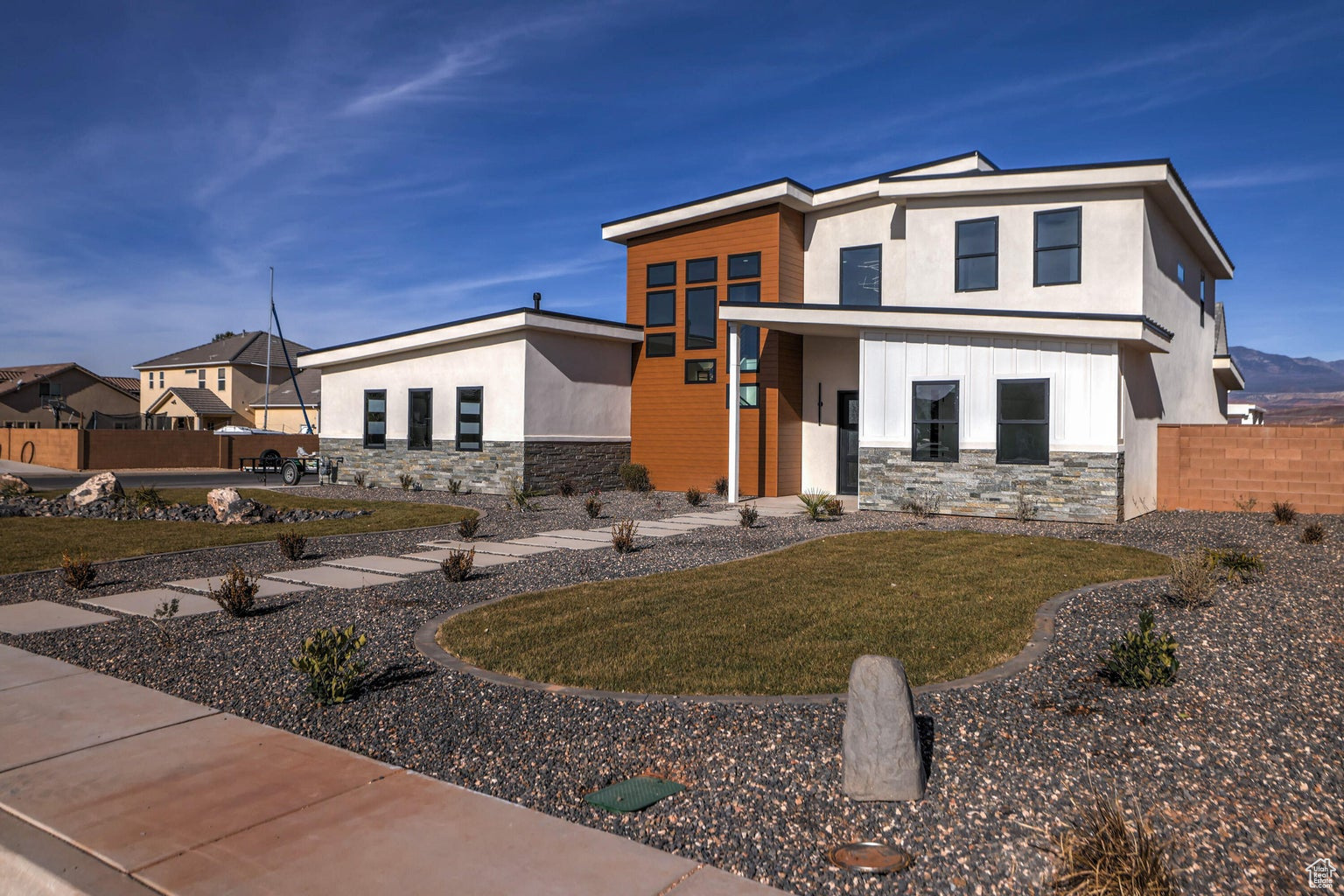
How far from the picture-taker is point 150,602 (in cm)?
739

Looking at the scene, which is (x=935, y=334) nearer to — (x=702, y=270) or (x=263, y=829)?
(x=702, y=270)

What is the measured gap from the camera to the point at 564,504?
1670cm

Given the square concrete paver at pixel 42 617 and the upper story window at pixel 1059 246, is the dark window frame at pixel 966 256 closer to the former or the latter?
the upper story window at pixel 1059 246

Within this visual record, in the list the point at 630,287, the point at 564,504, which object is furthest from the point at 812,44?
the point at 564,504

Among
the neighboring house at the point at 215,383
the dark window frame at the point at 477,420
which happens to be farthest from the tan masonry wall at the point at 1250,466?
the neighboring house at the point at 215,383

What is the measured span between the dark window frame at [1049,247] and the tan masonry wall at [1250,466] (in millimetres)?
3441

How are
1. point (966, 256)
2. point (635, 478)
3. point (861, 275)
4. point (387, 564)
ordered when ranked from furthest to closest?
point (635, 478), point (861, 275), point (966, 256), point (387, 564)

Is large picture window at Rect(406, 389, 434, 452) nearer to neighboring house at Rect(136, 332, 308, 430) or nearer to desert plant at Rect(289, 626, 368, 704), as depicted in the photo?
desert plant at Rect(289, 626, 368, 704)

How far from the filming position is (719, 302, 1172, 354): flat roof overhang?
41.0 ft

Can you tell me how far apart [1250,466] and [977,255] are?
612 centimetres

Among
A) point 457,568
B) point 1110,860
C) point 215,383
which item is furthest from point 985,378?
point 215,383

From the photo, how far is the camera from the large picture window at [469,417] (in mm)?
19375

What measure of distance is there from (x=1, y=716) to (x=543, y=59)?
14773 millimetres

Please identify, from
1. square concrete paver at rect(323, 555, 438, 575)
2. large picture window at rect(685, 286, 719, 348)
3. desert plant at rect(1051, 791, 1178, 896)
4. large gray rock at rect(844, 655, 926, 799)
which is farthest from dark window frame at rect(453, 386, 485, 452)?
desert plant at rect(1051, 791, 1178, 896)
